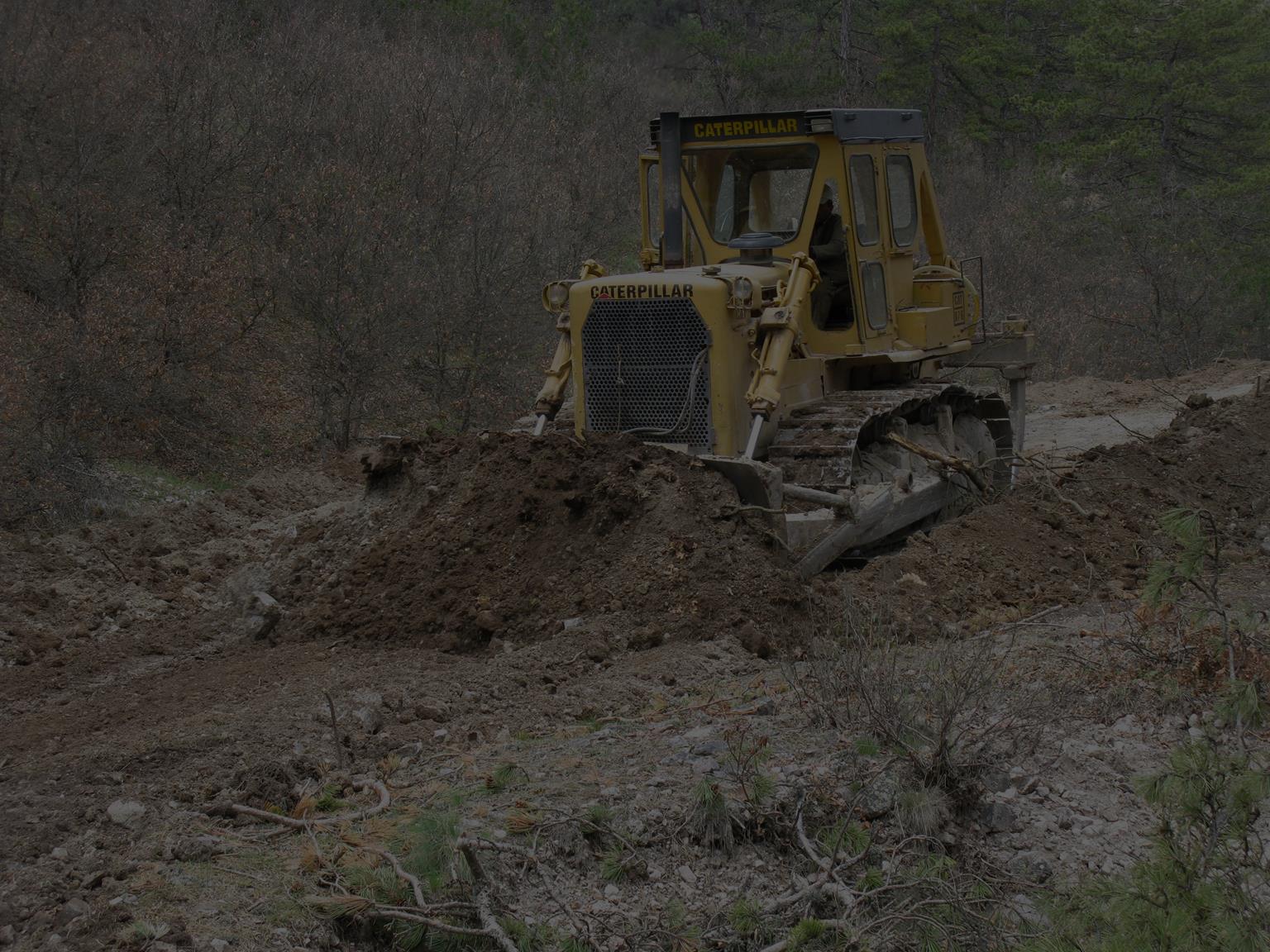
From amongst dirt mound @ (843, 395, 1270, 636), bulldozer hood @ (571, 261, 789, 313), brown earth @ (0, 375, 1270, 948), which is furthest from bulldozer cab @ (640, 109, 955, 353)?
brown earth @ (0, 375, 1270, 948)

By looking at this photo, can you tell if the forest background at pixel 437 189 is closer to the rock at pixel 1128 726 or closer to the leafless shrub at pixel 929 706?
the leafless shrub at pixel 929 706

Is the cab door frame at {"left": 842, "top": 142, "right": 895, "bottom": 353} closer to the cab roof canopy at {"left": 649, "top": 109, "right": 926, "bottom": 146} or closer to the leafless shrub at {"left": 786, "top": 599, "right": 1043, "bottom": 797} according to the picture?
the cab roof canopy at {"left": 649, "top": 109, "right": 926, "bottom": 146}

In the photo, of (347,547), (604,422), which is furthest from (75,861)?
(604,422)

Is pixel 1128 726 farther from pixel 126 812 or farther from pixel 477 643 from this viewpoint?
pixel 126 812

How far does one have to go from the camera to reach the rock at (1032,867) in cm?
484

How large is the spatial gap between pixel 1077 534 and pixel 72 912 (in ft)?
25.0

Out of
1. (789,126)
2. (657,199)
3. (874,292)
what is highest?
(789,126)

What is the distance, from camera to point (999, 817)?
519 cm

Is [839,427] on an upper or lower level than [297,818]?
upper

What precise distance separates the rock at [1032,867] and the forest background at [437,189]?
9.05 metres

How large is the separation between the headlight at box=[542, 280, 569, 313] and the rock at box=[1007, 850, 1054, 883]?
5638mm

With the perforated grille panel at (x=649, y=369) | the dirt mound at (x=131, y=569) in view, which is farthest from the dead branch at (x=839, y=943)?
the dirt mound at (x=131, y=569)

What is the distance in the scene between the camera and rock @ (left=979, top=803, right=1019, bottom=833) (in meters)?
5.17

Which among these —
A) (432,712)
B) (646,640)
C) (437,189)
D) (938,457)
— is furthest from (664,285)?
(437,189)
